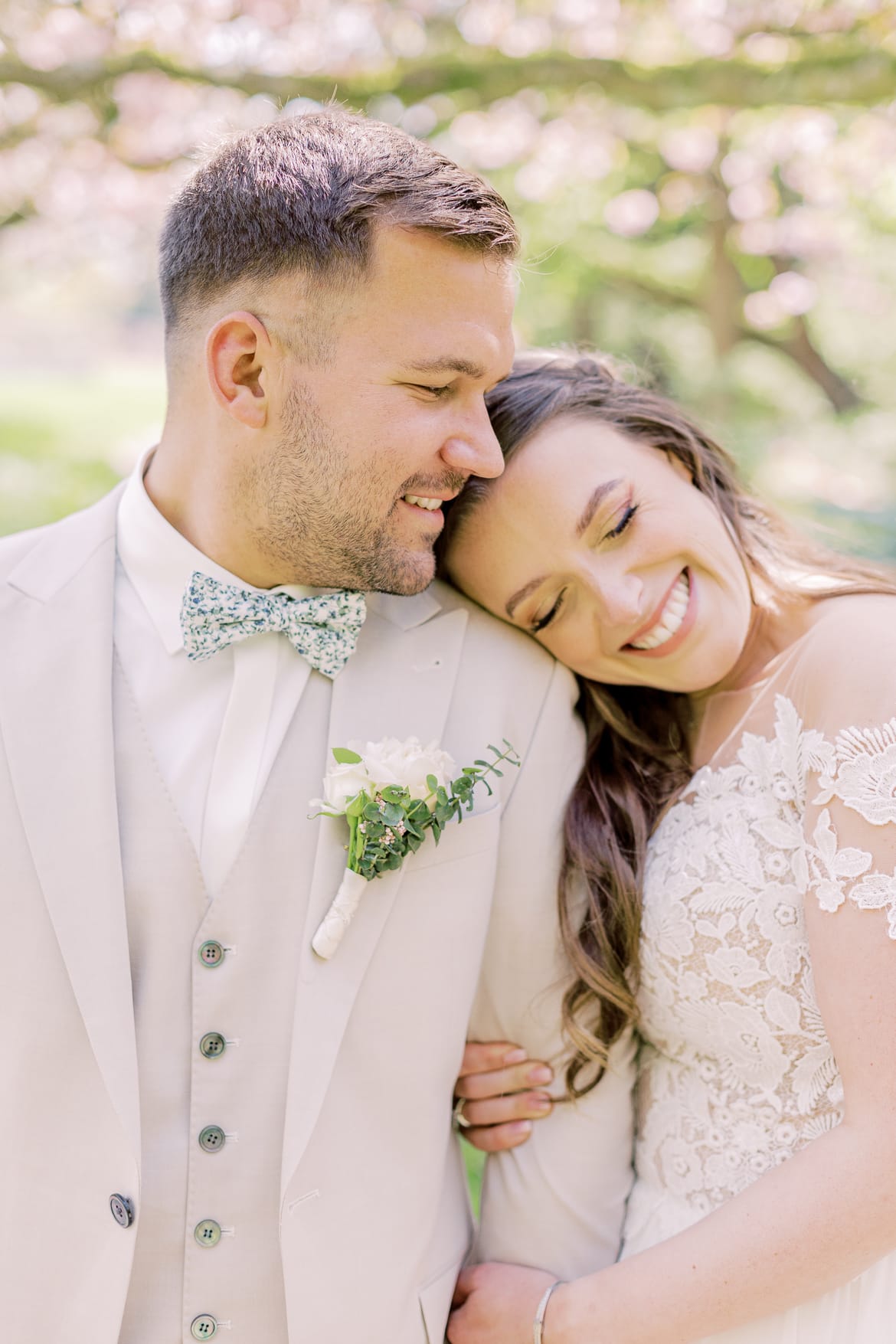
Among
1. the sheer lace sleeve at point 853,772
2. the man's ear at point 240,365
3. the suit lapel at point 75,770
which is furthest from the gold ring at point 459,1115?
the man's ear at point 240,365

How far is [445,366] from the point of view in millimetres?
2145

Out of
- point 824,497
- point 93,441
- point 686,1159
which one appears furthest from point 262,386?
point 824,497

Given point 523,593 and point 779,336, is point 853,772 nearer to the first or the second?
point 523,593

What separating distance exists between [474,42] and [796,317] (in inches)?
235

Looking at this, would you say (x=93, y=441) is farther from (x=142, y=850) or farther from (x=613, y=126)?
(x=142, y=850)

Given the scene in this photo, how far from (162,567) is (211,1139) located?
1.03 metres

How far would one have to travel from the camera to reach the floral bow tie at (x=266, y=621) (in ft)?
7.20

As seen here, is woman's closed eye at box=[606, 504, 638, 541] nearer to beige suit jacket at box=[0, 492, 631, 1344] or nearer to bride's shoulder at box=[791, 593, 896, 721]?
beige suit jacket at box=[0, 492, 631, 1344]

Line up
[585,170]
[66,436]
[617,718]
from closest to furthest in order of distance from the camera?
[617,718], [585,170], [66,436]

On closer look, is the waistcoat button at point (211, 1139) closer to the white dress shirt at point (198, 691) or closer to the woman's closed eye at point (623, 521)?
the white dress shirt at point (198, 691)

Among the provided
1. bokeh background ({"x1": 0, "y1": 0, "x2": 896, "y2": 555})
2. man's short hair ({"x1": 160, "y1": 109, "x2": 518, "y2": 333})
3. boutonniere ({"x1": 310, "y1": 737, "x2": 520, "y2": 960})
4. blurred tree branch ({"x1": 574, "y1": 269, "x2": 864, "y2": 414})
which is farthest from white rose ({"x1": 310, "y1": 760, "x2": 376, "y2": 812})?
blurred tree branch ({"x1": 574, "y1": 269, "x2": 864, "y2": 414})

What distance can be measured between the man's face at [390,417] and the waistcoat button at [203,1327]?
4.12ft

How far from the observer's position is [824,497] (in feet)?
29.5

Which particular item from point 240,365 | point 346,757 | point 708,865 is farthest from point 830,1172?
point 240,365
